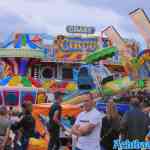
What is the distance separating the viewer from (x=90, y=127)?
937 cm

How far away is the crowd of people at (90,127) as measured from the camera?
946 centimetres

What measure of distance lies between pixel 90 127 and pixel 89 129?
0.04 m

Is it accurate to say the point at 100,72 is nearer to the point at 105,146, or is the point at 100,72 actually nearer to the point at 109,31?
the point at 109,31

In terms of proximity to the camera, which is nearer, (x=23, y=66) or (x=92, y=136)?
(x=92, y=136)

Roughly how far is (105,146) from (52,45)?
98.2 ft

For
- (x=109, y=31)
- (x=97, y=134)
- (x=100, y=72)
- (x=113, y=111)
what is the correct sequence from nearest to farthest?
(x=97, y=134) < (x=113, y=111) < (x=100, y=72) < (x=109, y=31)

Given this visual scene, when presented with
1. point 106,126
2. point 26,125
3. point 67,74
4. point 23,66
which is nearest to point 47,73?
point 67,74

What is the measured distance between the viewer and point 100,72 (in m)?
17.3

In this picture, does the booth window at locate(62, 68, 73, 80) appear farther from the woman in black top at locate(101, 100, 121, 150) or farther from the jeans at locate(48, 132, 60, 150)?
the woman in black top at locate(101, 100, 121, 150)

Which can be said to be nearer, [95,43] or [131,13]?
[131,13]

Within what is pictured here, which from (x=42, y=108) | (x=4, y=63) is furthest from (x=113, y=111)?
(x=4, y=63)

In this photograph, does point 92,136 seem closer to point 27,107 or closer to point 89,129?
point 89,129

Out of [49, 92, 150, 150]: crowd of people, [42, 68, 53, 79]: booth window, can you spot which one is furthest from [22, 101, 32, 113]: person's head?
[42, 68, 53, 79]: booth window

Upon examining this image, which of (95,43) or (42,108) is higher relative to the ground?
(95,43)
